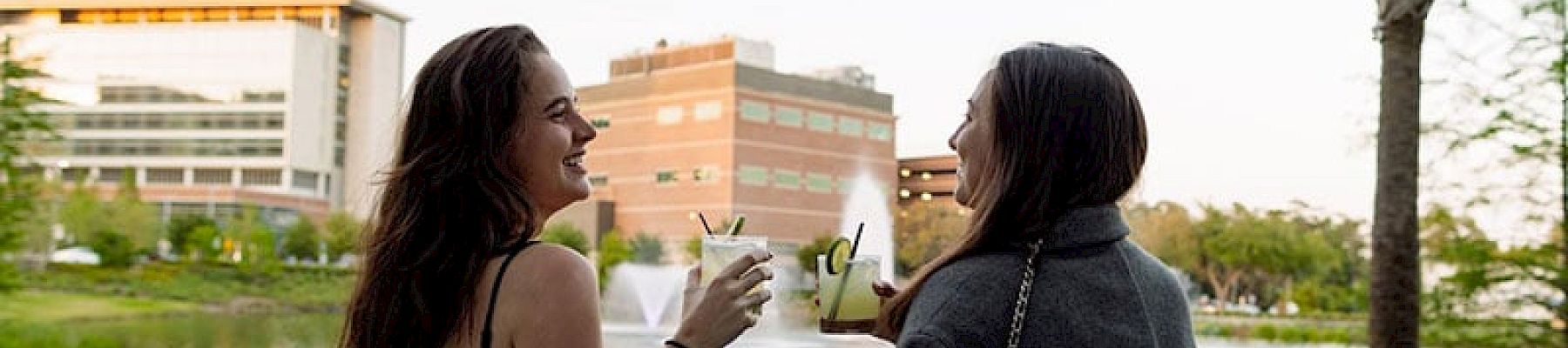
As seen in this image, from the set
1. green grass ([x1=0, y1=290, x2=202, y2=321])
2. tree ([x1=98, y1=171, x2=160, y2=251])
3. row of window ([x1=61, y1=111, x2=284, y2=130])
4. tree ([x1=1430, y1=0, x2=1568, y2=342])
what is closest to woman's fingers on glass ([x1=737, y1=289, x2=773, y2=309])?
tree ([x1=1430, y1=0, x2=1568, y2=342])

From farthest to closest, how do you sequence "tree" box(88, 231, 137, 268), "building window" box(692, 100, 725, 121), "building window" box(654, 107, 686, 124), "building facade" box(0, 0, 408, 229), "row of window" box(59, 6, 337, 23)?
1. "row of window" box(59, 6, 337, 23)
2. "building window" box(654, 107, 686, 124)
3. "building facade" box(0, 0, 408, 229)
4. "building window" box(692, 100, 725, 121)
5. "tree" box(88, 231, 137, 268)

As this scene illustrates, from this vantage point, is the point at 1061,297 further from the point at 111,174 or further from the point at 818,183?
the point at 111,174

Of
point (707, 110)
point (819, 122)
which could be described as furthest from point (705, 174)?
point (819, 122)

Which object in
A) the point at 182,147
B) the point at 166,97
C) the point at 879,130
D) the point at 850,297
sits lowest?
the point at 850,297

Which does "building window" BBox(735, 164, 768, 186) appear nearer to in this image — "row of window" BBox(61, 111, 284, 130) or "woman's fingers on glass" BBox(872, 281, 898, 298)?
"row of window" BBox(61, 111, 284, 130)

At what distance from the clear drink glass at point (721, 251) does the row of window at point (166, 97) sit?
105ft

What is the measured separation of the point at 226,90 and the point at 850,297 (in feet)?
107

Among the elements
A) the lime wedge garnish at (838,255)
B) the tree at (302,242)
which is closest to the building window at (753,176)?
the tree at (302,242)

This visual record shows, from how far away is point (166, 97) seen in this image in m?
31.5

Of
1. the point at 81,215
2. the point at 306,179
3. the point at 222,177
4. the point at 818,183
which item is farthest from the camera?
the point at 306,179

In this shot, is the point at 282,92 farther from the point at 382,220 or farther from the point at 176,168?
the point at 382,220

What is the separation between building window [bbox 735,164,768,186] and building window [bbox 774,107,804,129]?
102 cm

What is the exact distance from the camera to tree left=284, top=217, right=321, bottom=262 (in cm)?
2414

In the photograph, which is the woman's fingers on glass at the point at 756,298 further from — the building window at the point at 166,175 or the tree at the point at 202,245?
the building window at the point at 166,175
